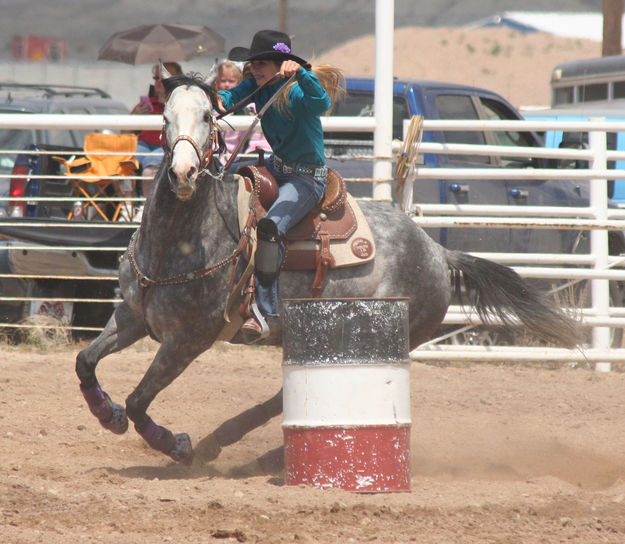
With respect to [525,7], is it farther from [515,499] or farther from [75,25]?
[515,499]

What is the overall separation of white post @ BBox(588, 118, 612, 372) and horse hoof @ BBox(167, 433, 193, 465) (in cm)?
439

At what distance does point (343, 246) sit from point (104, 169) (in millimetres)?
3696

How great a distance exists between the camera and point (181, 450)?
543 centimetres

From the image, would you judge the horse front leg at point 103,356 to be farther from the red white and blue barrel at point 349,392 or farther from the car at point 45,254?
the car at point 45,254

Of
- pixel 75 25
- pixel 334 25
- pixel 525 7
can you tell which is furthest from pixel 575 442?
pixel 525 7

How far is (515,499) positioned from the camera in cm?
446

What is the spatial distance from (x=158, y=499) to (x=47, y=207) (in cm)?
531

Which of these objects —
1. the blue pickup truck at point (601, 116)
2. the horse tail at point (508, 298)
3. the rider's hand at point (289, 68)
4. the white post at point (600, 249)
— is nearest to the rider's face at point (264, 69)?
the rider's hand at point (289, 68)

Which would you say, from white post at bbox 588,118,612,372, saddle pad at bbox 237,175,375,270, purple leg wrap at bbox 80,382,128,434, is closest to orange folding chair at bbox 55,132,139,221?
saddle pad at bbox 237,175,375,270

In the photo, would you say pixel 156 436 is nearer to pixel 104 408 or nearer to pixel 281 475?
pixel 104 408

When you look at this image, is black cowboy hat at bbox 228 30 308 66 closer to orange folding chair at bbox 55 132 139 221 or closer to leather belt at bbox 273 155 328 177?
leather belt at bbox 273 155 328 177

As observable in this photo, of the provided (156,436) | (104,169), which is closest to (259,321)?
(156,436)

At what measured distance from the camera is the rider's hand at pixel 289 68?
192 inches

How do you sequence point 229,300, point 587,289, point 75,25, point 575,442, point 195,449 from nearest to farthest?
1. point 229,300
2. point 195,449
3. point 575,442
4. point 587,289
5. point 75,25
